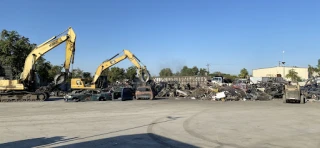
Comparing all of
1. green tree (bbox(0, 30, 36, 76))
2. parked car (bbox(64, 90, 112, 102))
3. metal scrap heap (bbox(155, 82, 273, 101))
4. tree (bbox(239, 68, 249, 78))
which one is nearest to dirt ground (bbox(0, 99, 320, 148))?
parked car (bbox(64, 90, 112, 102))

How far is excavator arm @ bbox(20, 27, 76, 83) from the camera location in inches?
1268

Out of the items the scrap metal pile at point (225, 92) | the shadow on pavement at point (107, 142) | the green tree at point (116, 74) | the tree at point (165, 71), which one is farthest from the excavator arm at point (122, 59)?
the tree at point (165, 71)

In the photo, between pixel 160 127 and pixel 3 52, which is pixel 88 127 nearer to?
pixel 160 127

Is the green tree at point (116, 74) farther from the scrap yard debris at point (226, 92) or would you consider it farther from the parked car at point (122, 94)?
the parked car at point (122, 94)

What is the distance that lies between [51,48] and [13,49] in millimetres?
23819

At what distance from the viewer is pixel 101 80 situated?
41.4 meters

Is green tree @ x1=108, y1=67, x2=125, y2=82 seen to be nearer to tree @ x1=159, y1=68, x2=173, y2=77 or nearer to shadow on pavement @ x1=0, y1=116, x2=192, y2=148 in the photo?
tree @ x1=159, y1=68, x2=173, y2=77

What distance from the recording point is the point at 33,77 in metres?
33.2

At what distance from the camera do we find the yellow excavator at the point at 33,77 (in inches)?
1249

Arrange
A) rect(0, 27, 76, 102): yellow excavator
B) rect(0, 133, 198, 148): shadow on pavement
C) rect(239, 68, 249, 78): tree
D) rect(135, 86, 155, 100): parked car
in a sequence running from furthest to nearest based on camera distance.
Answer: rect(239, 68, 249, 78): tree < rect(135, 86, 155, 100): parked car < rect(0, 27, 76, 102): yellow excavator < rect(0, 133, 198, 148): shadow on pavement

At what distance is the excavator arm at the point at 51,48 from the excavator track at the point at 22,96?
1.64 meters

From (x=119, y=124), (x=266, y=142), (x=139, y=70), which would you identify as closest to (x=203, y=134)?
(x=266, y=142)

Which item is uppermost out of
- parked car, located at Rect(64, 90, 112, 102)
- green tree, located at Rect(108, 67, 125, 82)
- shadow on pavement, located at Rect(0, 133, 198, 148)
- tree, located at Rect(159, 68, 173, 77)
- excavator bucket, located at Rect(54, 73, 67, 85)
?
tree, located at Rect(159, 68, 173, 77)

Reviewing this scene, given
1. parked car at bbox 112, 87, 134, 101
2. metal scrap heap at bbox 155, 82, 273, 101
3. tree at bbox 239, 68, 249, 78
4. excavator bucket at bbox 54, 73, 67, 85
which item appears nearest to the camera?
parked car at bbox 112, 87, 134, 101
